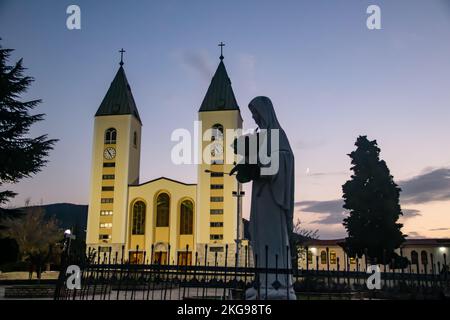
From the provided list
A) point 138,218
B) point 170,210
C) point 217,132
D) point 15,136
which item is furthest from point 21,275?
point 217,132

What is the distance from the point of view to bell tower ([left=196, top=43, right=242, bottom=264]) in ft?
201

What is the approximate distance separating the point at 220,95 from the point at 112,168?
1994 centimetres

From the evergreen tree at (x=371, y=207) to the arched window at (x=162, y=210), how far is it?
40.2 metres

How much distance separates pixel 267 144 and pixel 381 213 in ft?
76.0

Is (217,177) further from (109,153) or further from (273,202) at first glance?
(273,202)

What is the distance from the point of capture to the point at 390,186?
93.4 ft

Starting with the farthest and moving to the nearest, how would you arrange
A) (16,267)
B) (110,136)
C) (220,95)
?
(220,95) → (110,136) → (16,267)

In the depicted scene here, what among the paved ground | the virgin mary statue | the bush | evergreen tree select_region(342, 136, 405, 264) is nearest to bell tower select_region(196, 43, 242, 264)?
the bush

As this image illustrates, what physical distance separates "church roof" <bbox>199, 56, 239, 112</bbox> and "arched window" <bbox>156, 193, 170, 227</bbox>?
14.5 metres

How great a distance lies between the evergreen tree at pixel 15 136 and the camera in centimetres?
2417

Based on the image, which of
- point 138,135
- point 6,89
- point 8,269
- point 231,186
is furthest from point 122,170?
point 6,89

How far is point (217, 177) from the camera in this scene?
63719 mm

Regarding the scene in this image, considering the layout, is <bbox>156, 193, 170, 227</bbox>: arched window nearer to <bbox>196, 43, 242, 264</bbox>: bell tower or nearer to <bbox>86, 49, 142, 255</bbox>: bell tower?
<bbox>86, 49, 142, 255</bbox>: bell tower

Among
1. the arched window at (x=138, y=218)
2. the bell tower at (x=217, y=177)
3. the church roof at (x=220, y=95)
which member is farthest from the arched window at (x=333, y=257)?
the arched window at (x=138, y=218)
